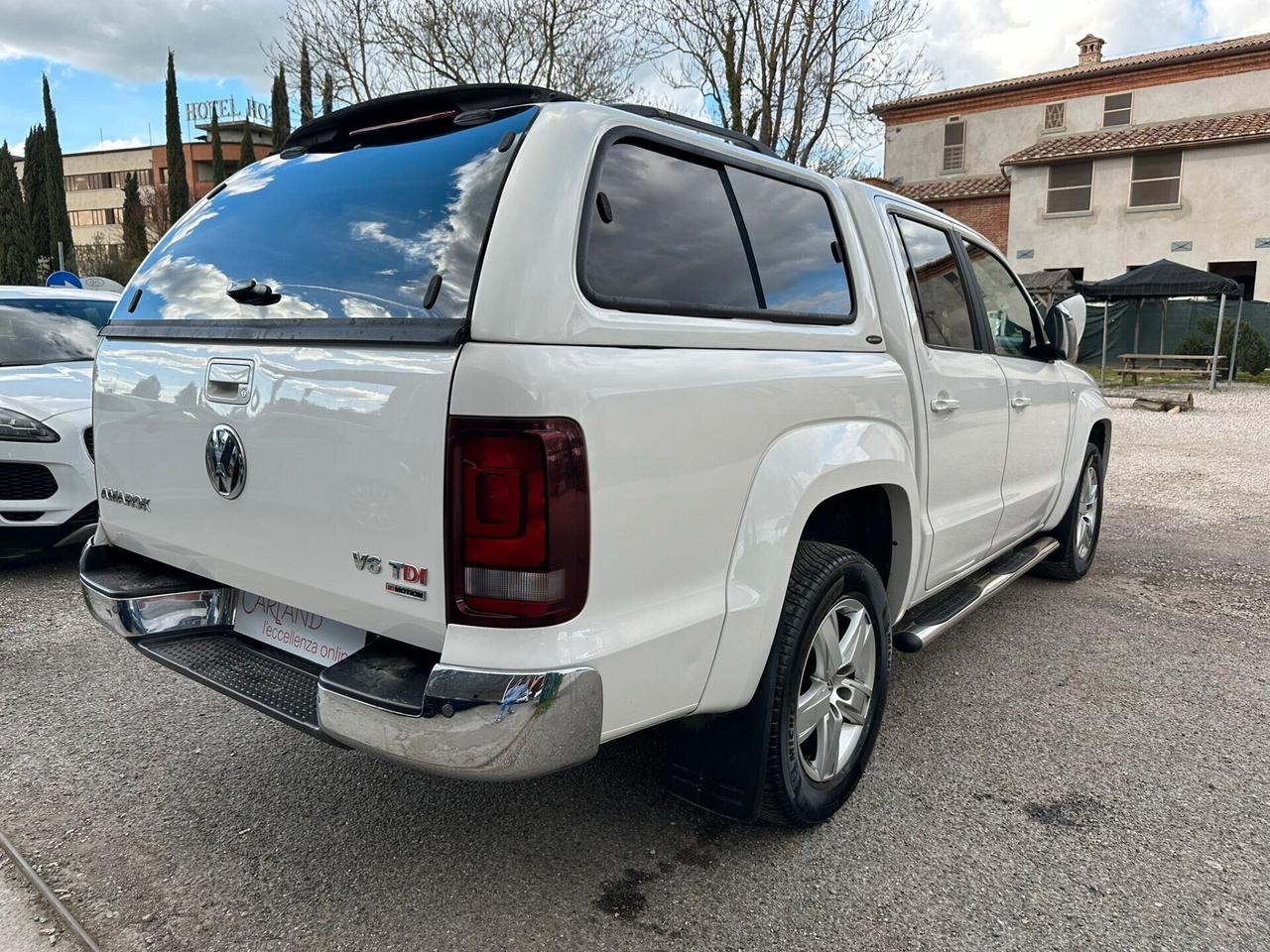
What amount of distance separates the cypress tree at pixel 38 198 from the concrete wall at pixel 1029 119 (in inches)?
1381

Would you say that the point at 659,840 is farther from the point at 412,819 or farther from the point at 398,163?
the point at 398,163

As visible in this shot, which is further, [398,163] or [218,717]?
[218,717]

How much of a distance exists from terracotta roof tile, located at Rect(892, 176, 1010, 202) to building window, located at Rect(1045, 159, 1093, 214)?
2.64m

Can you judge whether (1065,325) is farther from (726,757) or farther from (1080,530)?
(726,757)

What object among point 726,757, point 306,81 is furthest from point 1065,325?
point 306,81

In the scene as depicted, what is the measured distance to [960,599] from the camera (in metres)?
3.60

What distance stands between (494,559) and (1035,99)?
1431 inches

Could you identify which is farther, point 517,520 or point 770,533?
point 770,533

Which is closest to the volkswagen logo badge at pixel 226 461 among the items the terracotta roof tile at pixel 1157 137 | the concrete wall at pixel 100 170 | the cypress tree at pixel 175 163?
the terracotta roof tile at pixel 1157 137

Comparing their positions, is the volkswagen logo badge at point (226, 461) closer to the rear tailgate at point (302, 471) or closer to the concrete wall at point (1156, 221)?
the rear tailgate at point (302, 471)

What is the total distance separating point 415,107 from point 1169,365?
24.8 meters

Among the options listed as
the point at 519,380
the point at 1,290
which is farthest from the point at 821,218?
the point at 1,290

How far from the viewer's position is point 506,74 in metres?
19.8

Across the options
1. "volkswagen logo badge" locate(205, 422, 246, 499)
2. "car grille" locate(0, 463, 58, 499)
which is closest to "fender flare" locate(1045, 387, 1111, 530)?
"volkswagen logo badge" locate(205, 422, 246, 499)
